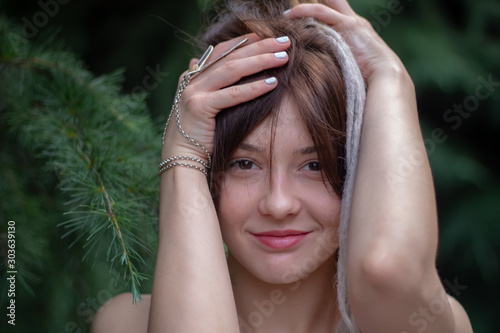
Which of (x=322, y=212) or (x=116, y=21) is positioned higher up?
(x=116, y=21)

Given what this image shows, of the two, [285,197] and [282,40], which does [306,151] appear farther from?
[282,40]

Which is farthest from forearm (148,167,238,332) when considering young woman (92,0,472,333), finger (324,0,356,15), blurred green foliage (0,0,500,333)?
blurred green foliage (0,0,500,333)

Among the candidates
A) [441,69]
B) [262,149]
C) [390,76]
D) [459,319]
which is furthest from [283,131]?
[441,69]

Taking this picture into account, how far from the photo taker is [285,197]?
129cm

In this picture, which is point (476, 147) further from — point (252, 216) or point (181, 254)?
point (181, 254)

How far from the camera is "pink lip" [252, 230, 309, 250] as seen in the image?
1.33 m

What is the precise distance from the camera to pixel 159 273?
1267mm

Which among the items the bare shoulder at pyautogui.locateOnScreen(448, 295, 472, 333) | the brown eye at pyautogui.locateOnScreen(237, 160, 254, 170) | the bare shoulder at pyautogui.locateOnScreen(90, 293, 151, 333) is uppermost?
the brown eye at pyautogui.locateOnScreen(237, 160, 254, 170)

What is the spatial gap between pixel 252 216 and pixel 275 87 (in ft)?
1.07

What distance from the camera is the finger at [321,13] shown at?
1.48 meters

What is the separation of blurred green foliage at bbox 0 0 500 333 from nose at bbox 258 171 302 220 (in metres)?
0.95

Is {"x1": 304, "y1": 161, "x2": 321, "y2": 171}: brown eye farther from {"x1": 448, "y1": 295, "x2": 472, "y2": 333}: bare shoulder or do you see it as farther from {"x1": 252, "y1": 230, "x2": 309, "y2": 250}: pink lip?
{"x1": 448, "y1": 295, "x2": 472, "y2": 333}: bare shoulder

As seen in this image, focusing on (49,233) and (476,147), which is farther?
(476,147)

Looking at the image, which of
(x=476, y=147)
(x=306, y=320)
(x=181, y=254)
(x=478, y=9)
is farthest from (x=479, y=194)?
(x=181, y=254)
